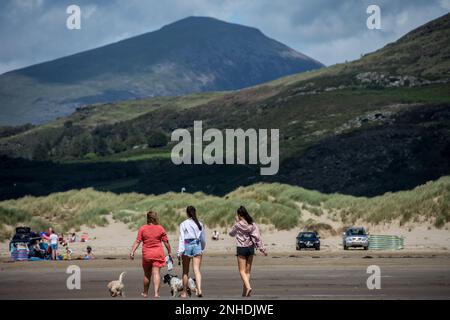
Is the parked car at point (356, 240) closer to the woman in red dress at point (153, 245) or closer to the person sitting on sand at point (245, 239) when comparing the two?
the person sitting on sand at point (245, 239)

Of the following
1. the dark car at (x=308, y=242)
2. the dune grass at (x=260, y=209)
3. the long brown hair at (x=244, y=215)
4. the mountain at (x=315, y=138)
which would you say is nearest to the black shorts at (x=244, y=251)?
the long brown hair at (x=244, y=215)

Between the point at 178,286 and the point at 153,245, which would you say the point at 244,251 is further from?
the point at 153,245

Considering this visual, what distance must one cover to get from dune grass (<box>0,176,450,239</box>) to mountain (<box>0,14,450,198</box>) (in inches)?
1209

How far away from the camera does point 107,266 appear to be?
34250 mm

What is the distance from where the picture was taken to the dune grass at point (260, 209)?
49688 mm

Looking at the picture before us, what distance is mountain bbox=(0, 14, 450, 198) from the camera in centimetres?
9788

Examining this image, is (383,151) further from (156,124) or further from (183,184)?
(156,124)

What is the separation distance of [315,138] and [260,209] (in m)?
68.0

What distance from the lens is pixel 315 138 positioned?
120 m

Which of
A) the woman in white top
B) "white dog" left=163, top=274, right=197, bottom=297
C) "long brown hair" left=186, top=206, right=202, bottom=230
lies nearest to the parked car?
"white dog" left=163, top=274, right=197, bottom=297

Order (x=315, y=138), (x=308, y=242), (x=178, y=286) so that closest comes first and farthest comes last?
(x=178, y=286), (x=308, y=242), (x=315, y=138)

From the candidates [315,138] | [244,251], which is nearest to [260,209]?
[244,251]
